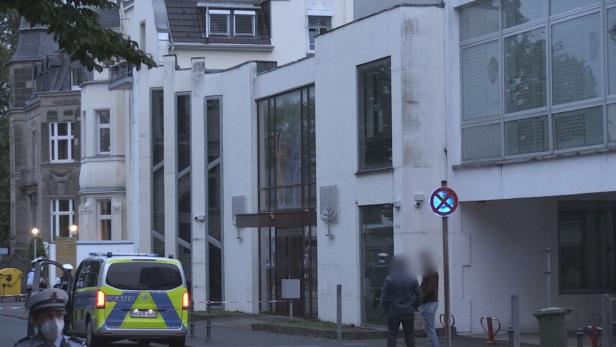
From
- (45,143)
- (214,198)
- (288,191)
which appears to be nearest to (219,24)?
(214,198)

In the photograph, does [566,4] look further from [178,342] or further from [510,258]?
[178,342]

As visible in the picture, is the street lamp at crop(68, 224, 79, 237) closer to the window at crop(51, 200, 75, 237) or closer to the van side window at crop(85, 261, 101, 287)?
the window at crop(51, 200, 75, 237)

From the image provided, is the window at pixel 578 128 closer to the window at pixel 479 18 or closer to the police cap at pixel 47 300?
the window at pixel 479 18

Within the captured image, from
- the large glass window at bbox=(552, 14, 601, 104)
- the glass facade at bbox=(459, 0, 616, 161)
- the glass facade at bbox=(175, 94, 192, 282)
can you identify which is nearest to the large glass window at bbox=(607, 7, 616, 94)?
the glass facade at bbox=(459, 0, 616, 161)

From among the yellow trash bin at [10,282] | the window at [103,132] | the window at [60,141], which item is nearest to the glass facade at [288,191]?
the window at [103,132]

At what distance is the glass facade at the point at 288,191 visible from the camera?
105 feet

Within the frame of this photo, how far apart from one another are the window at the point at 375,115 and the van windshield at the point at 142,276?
5.75 meters

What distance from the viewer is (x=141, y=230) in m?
41.9

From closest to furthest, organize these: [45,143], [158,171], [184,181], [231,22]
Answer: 1. [184,181]
2. [158,171]
3. [231,22]
4. [45,143]

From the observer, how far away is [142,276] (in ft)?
77.0

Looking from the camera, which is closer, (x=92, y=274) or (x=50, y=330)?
(x=50, y=330)

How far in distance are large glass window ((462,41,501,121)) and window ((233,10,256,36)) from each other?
21.5 m

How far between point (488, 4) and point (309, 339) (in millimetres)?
7541

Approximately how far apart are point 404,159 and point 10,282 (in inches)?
1366
